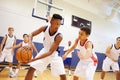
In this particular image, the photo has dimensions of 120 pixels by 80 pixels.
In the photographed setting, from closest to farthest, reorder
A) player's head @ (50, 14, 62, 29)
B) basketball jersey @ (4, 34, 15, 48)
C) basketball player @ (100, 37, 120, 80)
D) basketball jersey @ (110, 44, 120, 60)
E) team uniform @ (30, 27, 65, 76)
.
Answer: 1. player's head @ (50, 14, 62, 29)
2. team uniform @ (30, 27, 65, 76)
3. basketball player @ (100, 37, 120, 80)
4. basketball jersey @ (110, 44, 120, 60)
5. basketball jersey @ (4, 34, 15, 48)

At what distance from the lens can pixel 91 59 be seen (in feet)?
13.2

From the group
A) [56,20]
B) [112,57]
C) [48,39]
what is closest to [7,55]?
[48,39]

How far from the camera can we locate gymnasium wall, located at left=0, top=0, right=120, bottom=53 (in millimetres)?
8453

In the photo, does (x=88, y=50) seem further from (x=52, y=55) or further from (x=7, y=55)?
(x=7, y=55)

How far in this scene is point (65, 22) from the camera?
10695 millimetres

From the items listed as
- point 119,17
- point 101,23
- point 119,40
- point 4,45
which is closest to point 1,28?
point 4,45

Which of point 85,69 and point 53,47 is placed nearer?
point 53,47

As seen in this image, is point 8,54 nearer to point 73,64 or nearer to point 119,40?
point 119,40

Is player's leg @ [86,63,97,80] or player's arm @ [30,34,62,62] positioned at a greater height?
player's arm @ [30,34,62,62]

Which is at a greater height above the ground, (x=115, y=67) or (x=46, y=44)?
(x=46, y=44)

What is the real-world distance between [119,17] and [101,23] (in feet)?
7.20

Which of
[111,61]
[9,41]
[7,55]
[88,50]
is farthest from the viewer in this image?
[9,41]

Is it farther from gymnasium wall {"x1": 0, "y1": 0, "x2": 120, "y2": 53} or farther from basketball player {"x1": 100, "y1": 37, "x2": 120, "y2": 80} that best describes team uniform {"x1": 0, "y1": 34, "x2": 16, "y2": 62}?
basketball player {"x1": 100, "y1": 37, "x2": 120, "y2": 80}

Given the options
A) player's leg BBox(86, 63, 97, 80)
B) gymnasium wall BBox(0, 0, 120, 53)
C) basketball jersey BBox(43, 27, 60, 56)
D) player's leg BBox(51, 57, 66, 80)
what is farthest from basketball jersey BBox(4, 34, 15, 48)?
player's leg BBox(86, 63, 97, 80)
